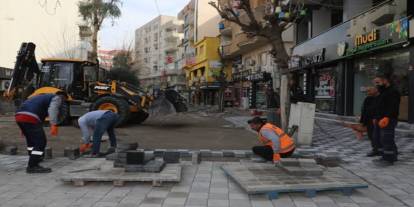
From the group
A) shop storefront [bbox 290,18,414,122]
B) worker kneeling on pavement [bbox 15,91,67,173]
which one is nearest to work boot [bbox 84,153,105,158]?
worker kneeling on pavement [bbox 15,91,67,173]

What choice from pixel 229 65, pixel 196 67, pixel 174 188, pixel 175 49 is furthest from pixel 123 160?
pixel 175 49

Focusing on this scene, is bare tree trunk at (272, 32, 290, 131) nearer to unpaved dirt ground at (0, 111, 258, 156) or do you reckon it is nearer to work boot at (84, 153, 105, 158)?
unpaved dirt ground at (0, 111, 258, 156)

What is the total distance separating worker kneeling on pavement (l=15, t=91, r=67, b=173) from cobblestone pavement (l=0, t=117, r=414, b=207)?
291mm

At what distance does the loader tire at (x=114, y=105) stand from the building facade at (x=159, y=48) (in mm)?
61231

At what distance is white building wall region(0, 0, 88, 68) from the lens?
35.7 meters

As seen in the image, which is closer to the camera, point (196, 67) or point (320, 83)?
point (320, 83)

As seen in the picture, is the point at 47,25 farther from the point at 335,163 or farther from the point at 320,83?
the point at 335,163

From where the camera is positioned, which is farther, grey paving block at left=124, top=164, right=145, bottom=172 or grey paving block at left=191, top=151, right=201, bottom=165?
grey paving block at left=191, top=151, right=201, bottom=165

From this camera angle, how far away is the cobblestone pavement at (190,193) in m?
5.38

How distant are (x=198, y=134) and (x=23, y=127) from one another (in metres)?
6.98

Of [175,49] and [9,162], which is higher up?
[175,49]

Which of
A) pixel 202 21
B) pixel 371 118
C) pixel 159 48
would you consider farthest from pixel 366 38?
pixel 159 48

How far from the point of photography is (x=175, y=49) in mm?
87438

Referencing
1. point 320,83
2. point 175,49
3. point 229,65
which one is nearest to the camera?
point 320,83
